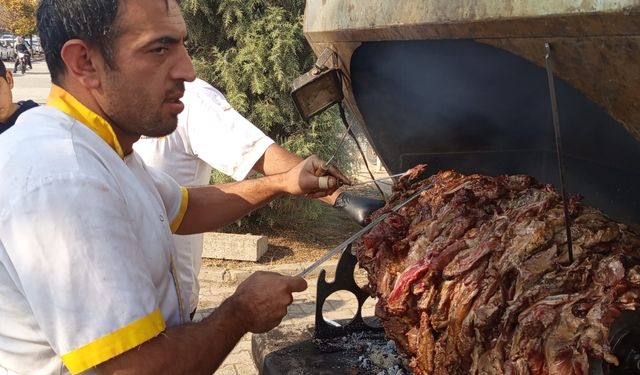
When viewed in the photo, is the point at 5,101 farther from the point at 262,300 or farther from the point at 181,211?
the point at 262,300

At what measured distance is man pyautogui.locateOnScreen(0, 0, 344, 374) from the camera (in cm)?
152

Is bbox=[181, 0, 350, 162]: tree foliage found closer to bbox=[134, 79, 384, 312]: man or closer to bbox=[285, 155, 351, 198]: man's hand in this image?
bbox=[134, 79, 384, 312]: man

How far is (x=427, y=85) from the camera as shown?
290 centimetres

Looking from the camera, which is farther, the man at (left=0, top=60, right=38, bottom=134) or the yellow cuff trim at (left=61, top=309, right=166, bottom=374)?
the man at (left=0, top=60, right=38, bottom=134)

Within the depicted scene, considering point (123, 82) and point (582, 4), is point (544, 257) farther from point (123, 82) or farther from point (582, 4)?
point (123, 82)

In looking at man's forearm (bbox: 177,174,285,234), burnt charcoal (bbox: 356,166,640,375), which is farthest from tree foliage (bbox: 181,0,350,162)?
burnt charcoal (bbox: 356,166,640,375)

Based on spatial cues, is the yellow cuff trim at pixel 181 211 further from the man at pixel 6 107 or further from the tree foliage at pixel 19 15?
the tree foliage at pixel 19 15

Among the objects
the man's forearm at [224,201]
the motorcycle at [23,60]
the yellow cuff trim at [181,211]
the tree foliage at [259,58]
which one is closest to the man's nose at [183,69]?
the yellow cuff trim at [181,211]

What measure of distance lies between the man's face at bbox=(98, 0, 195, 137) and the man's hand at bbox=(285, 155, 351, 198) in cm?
105

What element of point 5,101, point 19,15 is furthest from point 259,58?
point 19,15

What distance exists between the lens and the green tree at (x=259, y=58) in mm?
7371

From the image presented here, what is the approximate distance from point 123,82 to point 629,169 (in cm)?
192

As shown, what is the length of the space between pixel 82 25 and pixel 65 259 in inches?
24.6

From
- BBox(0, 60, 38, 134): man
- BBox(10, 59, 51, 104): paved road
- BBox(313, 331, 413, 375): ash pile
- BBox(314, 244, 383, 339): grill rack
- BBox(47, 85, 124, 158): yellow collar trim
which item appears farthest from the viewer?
BBox(10, 59, 51, 104): paved road
